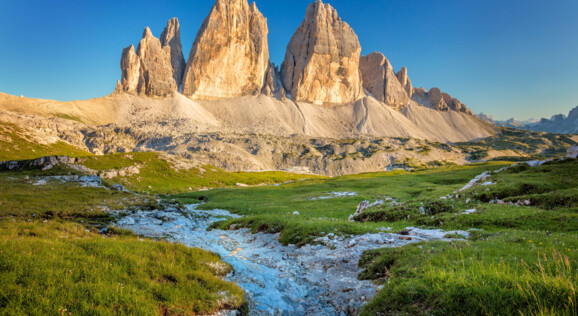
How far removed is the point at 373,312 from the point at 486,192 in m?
23.1

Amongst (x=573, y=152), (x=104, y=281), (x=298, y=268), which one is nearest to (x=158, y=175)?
(x=298, y=268)

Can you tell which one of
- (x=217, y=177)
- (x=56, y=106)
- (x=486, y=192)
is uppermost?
(x=56, y=106)

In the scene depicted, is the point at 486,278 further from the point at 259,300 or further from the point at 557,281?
the point at 259,300

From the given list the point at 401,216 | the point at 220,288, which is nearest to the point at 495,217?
the point at 401,216

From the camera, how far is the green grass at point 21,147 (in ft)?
303

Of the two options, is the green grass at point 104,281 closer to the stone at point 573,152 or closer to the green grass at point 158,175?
the stone at point 573,152

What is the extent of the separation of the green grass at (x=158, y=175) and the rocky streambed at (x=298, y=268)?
49.1 m

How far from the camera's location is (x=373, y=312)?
23.5 ft

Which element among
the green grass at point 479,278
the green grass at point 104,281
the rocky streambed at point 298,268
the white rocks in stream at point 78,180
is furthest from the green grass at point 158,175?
the green grass at point 479,278

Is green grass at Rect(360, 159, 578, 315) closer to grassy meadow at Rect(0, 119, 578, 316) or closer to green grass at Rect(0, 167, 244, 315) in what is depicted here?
grassy meadow at Rect(0, 119, 578, 316)

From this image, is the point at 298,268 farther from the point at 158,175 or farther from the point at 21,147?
the point at 21,147

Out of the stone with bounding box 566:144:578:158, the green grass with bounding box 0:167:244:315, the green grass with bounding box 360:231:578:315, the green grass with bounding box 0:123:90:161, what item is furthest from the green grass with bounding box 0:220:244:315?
the green grass with bounding box 0:123:90:161

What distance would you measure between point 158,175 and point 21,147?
72438mm

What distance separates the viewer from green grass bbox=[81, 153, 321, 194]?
63938 mm
